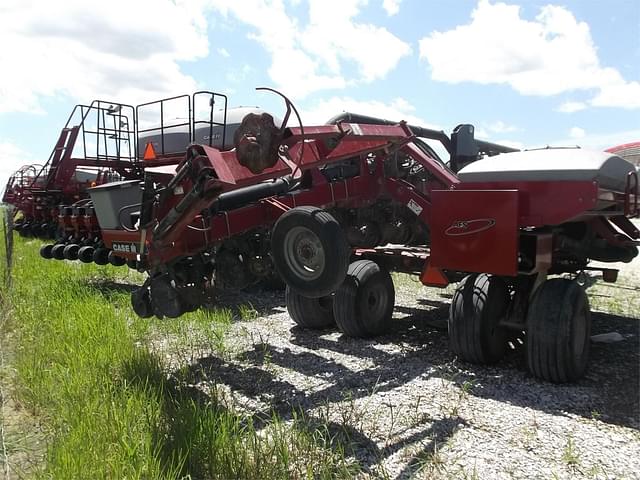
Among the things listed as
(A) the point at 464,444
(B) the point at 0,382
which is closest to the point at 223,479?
(A) the point at 464,444

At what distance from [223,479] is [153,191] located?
2.57 m

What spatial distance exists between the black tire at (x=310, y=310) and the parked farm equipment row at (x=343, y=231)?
21.6 inches

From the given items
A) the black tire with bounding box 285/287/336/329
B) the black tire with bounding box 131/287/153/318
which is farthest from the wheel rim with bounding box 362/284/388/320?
the black tire with bounding box 131/287/153/318

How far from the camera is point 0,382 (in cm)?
485

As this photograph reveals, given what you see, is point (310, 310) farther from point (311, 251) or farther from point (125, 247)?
point (311, 251)

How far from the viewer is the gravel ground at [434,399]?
3275 mm

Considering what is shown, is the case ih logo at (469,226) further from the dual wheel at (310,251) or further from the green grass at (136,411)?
the green grass at (136,411)

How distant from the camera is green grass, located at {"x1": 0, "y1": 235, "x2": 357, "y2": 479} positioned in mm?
2998

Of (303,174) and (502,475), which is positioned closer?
(502,475)

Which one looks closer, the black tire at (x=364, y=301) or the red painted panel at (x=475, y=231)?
the red painted panel at (x=475, y=231)

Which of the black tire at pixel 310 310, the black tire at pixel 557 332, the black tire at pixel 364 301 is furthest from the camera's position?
the black tire at pixel 310 310

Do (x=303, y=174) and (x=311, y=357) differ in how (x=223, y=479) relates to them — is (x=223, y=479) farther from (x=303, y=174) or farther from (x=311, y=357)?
(x=303, y=174)

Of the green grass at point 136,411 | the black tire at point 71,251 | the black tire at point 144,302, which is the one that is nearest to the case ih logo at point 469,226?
the green grass at point 136,411

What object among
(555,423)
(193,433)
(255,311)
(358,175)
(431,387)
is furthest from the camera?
(255,311)
